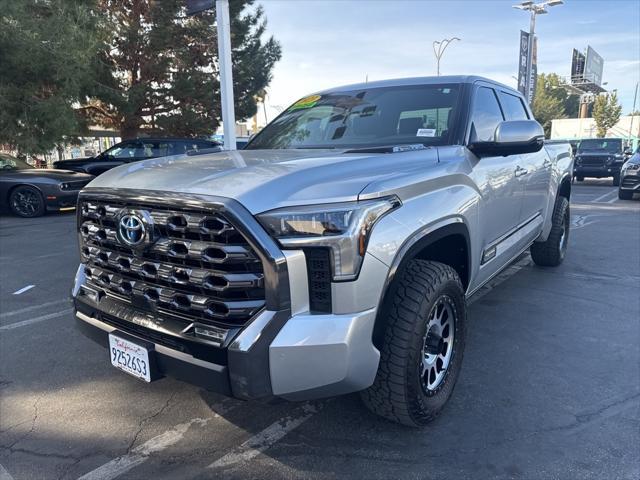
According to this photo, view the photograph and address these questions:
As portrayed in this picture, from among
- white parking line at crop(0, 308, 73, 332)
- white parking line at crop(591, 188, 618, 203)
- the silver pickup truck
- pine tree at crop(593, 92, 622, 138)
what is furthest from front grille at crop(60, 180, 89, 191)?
pine tree at crop(593, 92, 622, 138)

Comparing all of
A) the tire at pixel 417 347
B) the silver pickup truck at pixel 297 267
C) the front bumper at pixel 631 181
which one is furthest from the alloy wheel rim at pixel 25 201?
the front bumper at pixel 631 181

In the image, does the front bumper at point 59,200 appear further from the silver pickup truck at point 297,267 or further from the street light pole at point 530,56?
the street light pole at point 530,56

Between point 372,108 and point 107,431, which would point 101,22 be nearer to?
point 372,108

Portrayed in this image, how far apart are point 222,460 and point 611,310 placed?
3.75 metres

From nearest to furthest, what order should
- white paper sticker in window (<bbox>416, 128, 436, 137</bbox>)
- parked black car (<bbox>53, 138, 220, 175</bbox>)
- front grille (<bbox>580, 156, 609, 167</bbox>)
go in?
white paper sticker in window (<bbox>416, 128, 436, 137</bbox>) → parked black car (<bbox>53, 138, 220, 175</bbox>) → front grille (<bbox>580, 156, 609, 167</bbox>)

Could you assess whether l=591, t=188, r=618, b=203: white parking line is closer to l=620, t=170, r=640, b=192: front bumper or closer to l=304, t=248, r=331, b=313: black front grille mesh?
l=620, t=170, r=640, b=192: front bumper

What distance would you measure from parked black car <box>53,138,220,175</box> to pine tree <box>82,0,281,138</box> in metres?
3.78

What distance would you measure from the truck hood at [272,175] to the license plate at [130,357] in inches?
29.0

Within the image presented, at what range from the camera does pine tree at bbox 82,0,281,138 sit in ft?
55.8

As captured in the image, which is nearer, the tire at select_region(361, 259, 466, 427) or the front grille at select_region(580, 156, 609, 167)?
the tire at select_region(361, 259, 466, 427)

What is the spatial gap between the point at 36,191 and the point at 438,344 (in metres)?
10.2

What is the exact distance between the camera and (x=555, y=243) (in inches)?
223

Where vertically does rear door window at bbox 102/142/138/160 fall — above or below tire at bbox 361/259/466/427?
above

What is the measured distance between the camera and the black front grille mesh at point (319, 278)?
198 centimetres
